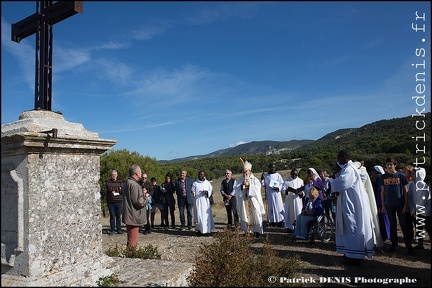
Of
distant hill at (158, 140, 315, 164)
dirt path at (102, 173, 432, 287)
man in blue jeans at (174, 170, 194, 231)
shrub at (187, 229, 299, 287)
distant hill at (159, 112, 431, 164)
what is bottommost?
dirt path at (102, 173, 432, 287)

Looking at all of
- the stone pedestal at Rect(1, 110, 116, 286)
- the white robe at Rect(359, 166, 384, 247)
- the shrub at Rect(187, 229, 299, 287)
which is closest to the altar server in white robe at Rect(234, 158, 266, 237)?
the white robe at Rect(359, 166, 384, 247)

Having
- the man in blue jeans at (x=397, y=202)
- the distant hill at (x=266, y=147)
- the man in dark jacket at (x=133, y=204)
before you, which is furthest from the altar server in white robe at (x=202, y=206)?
the distant hill at (x=266, y=147)

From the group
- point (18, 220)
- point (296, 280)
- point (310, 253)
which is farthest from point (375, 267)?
point (18, 220)

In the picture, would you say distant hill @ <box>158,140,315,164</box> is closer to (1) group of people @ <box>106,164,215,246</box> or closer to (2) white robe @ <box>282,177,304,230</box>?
(1) group of people @ <box>106,164,215,246</box>

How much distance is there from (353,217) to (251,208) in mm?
3289

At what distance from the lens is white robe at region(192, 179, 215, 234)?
9.16m

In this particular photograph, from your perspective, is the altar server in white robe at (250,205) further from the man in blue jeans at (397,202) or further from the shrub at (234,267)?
the shrub at (234,267)

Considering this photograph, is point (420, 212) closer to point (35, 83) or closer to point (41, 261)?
point (41, 261)

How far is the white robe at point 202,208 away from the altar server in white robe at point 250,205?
44.0 inches

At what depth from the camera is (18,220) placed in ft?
10.5

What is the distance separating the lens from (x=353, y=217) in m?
5.52

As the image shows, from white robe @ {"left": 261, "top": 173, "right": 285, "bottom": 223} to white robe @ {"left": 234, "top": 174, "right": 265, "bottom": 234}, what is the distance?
1486mm

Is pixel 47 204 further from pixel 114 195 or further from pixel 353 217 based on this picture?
pixel 114 195

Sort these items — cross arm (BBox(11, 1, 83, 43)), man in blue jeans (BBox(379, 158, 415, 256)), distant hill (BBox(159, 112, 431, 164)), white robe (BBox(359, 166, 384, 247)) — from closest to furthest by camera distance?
cross arm (BBox(11, 1, 83, 43)), man in blue jeans (BBox(379, 158, 415, 256)), white robe (BBox(359, 166, 384, 247)), distant hill (BBox(159, 112, 431, 164))
